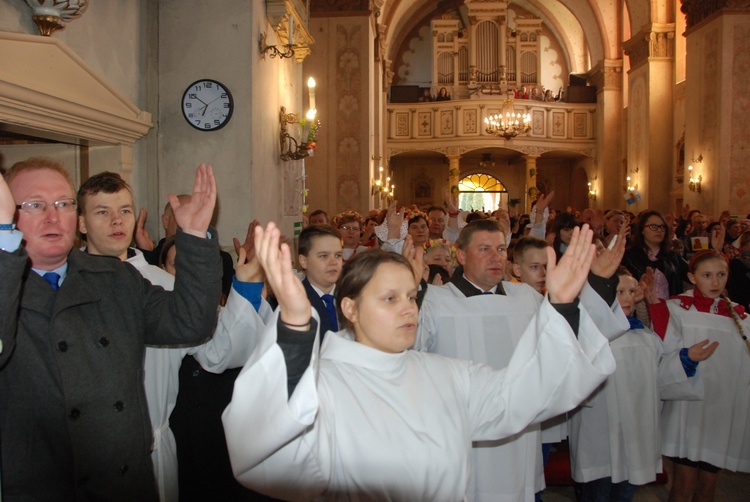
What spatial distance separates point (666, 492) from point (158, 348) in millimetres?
3620

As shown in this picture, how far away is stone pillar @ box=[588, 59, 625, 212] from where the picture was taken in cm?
2341

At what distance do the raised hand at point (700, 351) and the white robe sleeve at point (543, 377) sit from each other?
1.88 m

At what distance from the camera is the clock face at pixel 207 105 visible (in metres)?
6.09

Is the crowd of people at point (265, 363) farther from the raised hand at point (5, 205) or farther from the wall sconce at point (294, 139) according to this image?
the wall sconce at point (294, 139)

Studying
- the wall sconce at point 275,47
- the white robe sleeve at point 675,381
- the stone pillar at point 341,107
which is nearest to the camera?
the white robe sleeve at point 675,381

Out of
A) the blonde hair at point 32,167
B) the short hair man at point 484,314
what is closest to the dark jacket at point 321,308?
the short hair man at point 484,314

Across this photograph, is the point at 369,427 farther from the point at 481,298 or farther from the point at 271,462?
the point at 481,298

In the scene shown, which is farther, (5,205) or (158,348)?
(158,348)

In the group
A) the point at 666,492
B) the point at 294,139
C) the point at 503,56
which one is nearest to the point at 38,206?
the point at 666,492

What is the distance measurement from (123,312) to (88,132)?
3.28m

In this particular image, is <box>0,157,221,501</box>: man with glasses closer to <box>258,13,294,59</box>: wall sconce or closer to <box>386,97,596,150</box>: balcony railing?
<box>258,13,294,59</box>: wall sconce

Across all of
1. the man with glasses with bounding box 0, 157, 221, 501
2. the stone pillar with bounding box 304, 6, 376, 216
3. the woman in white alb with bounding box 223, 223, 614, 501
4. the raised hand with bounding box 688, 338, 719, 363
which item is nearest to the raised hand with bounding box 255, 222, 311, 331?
the woman in white alb with bounding box 223, 223, 614, 501

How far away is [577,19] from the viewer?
82.8 feet

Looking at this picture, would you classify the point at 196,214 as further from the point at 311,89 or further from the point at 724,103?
the point at 724,103
